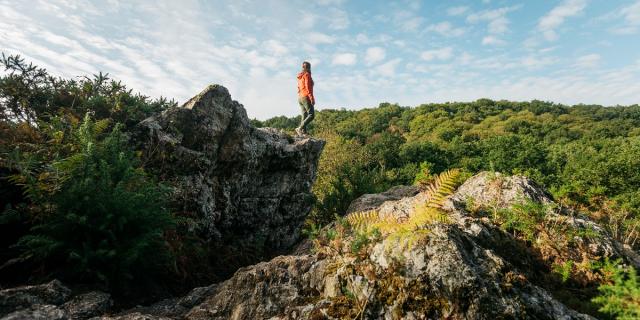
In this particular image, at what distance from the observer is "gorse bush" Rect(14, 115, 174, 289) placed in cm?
388

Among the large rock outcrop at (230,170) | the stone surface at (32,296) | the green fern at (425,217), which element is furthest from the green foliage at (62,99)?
the green fern at (425,217)

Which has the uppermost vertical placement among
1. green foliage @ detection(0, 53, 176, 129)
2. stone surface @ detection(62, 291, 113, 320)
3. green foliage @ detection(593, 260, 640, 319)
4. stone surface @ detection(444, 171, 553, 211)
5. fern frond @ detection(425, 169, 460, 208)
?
green foliage @ detection(0, 53, 176, 129)

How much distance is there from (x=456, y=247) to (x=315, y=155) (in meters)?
7.52

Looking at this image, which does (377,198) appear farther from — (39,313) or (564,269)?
(39,313)

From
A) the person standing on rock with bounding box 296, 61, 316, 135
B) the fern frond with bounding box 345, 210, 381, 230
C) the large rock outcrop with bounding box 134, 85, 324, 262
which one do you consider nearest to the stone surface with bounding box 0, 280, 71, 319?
the large rock outcrop with bounding box 134, 85, 324, 262

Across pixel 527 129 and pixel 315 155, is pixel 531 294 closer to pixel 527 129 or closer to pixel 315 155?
pixel 315 155

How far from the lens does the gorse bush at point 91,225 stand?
388 centimetres

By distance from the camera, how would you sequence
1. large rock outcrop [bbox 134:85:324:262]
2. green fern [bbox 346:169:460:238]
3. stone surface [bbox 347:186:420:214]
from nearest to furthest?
green fern [bbox 346:169:460:238], large rock outcrop [bbox 134:85:324:262], stone surface [bbox 347:186:420:214]

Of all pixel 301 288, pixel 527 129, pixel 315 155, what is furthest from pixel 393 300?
pixel 527 129

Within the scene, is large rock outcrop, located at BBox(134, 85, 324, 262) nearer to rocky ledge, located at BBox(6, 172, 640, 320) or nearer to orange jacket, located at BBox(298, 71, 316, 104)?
orange jacket, located at BBox(298, 71, 316, 104)

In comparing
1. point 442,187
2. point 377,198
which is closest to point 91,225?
point 442,187

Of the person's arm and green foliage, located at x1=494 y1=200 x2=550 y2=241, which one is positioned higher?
the person's arm

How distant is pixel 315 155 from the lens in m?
10.7

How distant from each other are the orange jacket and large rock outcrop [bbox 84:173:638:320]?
28.6 feet
